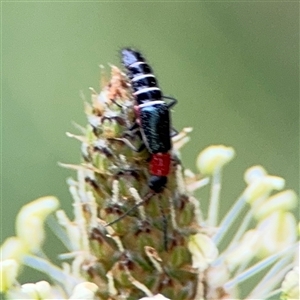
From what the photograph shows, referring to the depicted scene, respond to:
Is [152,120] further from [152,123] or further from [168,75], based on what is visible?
[168,75]

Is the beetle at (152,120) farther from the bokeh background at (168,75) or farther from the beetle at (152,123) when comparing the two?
the bokeh background at (168,75)

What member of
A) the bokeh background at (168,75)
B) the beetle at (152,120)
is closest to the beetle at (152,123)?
the beetle at (152,120)

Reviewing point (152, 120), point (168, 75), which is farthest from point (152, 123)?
point (168, 75)

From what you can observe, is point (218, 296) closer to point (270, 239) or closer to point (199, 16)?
point (270, 239)

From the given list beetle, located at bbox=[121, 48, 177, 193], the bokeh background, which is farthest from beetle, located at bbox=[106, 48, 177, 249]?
the bokeh background

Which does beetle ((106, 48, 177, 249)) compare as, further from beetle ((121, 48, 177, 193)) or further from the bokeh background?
the bokeh background

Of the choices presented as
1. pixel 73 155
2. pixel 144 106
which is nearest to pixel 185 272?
pixel 144 106

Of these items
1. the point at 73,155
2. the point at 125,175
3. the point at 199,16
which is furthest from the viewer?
the point at 199,16

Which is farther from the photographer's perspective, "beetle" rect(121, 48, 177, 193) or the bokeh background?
the bokeh background
